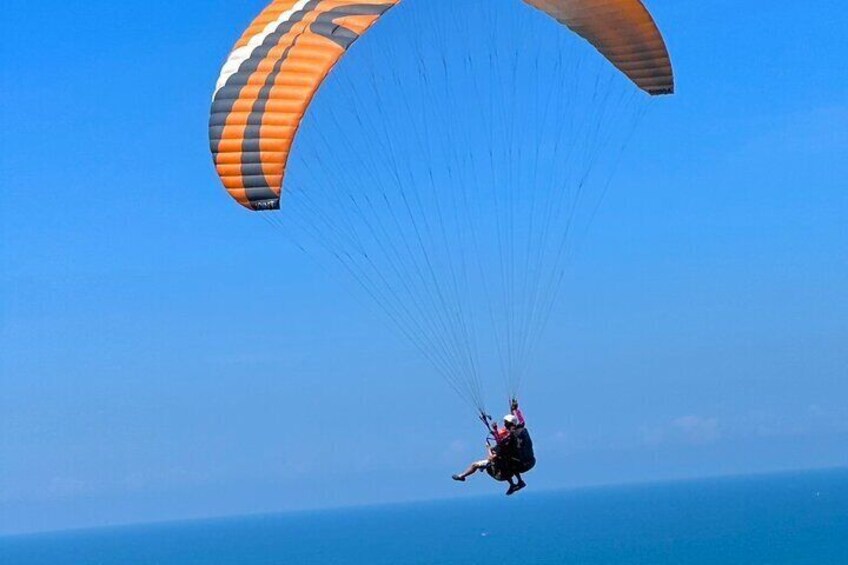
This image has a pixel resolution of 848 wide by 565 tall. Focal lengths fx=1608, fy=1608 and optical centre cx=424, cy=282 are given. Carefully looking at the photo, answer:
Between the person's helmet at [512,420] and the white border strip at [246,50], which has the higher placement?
the white border strip at [246,50]

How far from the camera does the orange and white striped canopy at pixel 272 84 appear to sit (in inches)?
894

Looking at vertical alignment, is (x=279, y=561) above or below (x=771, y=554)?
above

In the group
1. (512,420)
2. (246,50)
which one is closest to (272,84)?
(246,50)

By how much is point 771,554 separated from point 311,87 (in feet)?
342

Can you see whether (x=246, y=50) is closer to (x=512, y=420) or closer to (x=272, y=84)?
(x=272, y=84)

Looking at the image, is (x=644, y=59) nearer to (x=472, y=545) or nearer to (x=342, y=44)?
(x=342, y=44)

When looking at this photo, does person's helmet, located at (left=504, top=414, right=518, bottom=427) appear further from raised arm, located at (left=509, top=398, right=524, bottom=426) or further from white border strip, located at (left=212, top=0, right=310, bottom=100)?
white border strip, located at (left=212, top=0, right=310, bottom=100)

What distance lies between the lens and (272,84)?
22.9 metres

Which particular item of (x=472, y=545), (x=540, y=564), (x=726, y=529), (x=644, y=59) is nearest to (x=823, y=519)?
(x=726, y=529)

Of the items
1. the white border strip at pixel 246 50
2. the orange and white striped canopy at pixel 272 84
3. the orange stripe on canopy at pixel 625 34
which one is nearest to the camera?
the orange and white striped canopy at pixel 272 84

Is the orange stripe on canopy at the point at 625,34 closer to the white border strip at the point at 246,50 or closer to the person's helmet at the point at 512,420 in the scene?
the white border strip at the point at 246,50

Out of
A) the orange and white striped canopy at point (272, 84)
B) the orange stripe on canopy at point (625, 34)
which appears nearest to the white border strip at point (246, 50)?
the orange and white striped canopy at point (272, 84)

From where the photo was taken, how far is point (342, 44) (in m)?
22.7

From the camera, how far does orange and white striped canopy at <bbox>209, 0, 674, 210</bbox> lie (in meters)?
22.7
